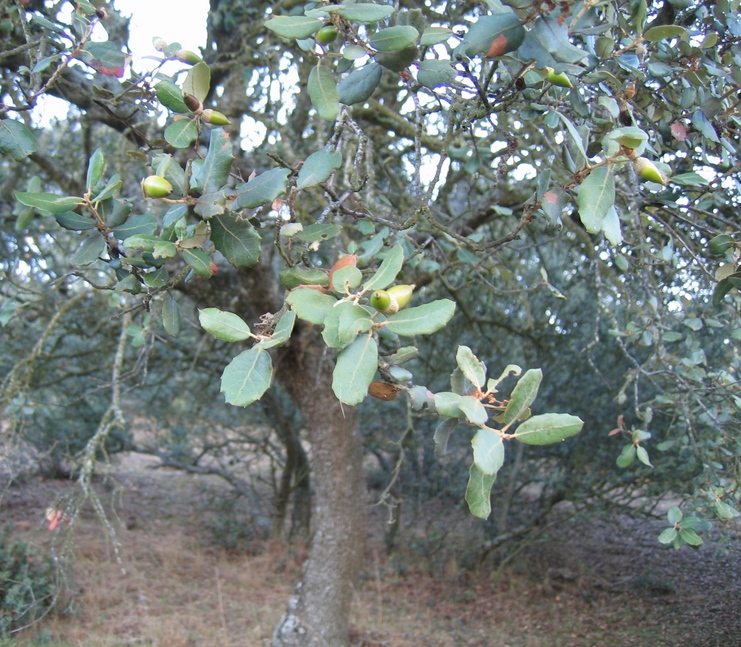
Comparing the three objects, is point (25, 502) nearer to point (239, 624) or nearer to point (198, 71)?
point (239, 624)

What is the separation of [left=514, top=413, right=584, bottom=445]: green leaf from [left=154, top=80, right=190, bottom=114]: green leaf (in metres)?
0.89

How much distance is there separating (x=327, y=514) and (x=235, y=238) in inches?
143

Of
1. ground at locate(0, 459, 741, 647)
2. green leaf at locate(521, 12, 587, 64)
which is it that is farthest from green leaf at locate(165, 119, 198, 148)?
ground at locate(0, 459, 741, 647)

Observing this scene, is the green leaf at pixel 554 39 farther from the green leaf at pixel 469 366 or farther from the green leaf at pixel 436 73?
the green leaf at pixel 469 366

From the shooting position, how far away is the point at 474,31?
3.05 ft

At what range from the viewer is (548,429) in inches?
33.5

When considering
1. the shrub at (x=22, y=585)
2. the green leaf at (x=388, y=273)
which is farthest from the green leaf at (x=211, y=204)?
the shrub at (x=22, y=585)

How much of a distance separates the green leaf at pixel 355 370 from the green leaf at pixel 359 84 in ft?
1.76

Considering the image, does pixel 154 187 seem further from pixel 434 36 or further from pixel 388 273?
pixel 434 36

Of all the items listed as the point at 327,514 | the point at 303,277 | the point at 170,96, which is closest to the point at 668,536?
the point at 303,277

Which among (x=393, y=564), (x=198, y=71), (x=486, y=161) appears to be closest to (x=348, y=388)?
(x=198, y=71)

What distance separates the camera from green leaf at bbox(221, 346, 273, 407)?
2.84ft

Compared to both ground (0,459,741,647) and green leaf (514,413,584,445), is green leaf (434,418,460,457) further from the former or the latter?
ground (0,459,741,647)

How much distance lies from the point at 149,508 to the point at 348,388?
865cm
